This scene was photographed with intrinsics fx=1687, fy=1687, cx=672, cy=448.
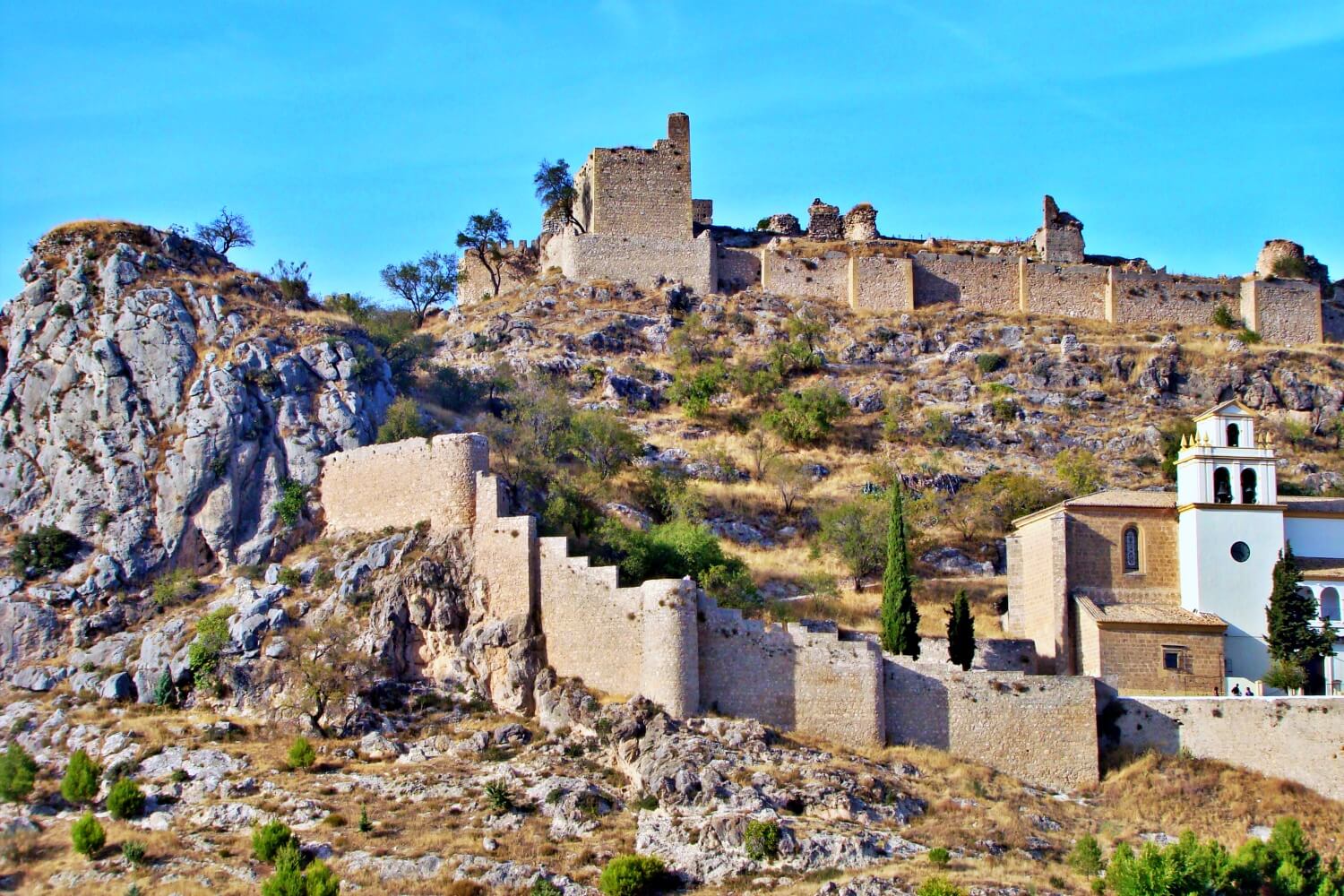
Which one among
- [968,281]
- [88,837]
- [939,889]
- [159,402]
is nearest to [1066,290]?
[968,281]

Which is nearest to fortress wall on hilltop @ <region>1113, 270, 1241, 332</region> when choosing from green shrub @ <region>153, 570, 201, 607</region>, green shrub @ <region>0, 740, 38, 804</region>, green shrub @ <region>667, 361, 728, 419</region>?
green shrub @ <region>667, 361, 728, 419</region>

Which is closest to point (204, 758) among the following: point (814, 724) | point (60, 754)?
point (60, 754)

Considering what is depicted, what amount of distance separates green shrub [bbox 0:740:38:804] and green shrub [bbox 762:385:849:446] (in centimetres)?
3342

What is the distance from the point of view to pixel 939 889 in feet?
111

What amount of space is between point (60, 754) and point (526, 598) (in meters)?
11.9

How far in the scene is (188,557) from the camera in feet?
153

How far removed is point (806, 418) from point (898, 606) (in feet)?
69.4

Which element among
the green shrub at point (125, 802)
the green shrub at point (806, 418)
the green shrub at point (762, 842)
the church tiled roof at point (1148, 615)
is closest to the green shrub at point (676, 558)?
the church tiled roof at point (1148, 615)

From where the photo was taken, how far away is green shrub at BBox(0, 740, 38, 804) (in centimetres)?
3912

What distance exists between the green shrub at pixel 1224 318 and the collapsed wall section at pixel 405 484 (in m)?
45.3

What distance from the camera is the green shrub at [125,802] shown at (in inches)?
1487

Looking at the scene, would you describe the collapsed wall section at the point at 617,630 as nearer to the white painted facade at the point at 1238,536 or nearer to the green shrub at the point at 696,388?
the white painted facade at the point at 1238,536

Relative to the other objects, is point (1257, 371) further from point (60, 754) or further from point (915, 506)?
point (60, 754)

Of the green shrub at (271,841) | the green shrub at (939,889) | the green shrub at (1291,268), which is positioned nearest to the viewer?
the green shrub at (939,889)
